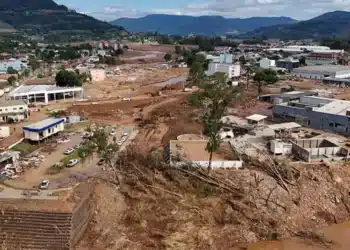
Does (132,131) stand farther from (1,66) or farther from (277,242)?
(1,66)

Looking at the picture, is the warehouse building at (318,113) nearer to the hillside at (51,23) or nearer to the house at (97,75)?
the house at (97,75)

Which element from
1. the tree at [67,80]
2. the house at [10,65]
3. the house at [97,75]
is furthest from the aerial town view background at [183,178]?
the house at [10,65]

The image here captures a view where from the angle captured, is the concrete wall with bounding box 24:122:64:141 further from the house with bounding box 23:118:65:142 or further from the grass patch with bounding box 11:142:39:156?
the grass patch with bounding box 11:142:39:156

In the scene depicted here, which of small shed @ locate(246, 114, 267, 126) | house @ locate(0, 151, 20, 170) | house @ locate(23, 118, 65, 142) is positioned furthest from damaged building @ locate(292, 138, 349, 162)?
house @ locate(23, 118, 65, 142)

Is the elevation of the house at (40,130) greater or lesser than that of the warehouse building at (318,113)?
lesser

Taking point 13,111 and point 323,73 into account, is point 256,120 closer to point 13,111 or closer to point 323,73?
point 13,111

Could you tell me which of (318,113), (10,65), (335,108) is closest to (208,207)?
(318,113)
